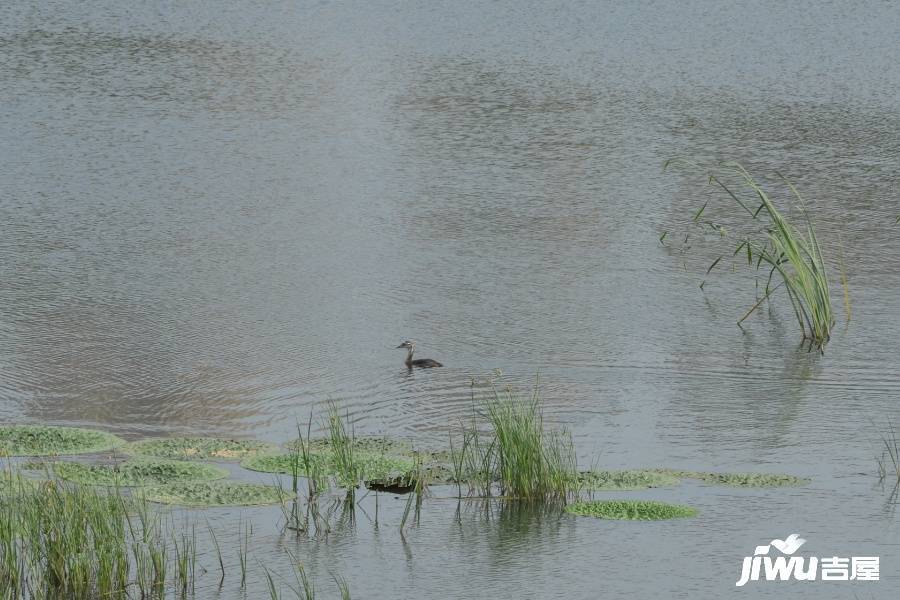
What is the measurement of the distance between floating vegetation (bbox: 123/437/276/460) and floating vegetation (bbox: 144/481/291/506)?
2.56ft

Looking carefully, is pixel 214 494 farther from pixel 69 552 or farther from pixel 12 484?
pixel 69 552

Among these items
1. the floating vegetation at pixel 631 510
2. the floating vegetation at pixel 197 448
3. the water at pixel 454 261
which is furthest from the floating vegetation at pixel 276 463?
the floating vegetation at pixel 631 510

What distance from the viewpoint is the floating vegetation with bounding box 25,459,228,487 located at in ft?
30.9

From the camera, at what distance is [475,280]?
16.2 meters

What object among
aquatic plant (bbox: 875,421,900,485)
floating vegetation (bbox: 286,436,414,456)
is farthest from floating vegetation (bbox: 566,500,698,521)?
aquatic plant (bbox: 875,421,900,485)

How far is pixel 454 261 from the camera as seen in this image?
1695 centimetres

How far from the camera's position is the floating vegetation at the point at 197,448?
34.0 ft

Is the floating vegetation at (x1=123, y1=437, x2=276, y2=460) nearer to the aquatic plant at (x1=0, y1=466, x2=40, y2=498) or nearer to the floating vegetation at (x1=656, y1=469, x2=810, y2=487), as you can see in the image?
the aquatic plant at (x1=0, y1=466, x2=40, y2=498)

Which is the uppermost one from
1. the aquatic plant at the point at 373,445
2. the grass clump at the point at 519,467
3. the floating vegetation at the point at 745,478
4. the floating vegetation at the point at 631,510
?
the aquatic plant at the point at 373,445

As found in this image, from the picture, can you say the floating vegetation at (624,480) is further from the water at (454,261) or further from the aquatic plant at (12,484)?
the aquatic plant at (12,484)

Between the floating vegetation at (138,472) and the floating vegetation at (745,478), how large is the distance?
315cm

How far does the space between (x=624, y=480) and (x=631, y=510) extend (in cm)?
61

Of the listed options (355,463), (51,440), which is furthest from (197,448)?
(355,463)

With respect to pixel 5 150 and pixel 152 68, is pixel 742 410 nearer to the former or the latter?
pixel 5 150
